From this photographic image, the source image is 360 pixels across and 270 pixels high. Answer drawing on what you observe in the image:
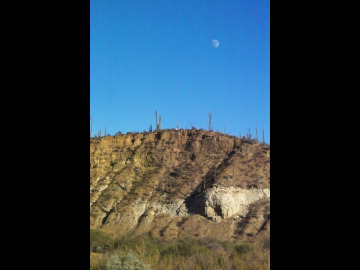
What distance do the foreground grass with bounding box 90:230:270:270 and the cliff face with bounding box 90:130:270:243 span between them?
3.78 meters

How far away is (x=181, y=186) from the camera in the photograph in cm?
2772

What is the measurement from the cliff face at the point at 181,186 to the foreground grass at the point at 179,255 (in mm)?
3777

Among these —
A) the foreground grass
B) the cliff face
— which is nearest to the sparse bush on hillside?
the foreground grass

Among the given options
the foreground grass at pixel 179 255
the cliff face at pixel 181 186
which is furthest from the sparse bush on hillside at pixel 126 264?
the cliff face at pixel 181 186

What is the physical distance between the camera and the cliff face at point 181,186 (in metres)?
23.4

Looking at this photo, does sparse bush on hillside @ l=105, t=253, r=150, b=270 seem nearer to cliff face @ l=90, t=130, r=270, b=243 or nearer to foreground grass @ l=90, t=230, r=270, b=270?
foreground grass @ l=90, t=230, r=270, b=270

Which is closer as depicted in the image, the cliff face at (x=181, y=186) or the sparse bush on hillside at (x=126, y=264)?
the sparse bush on hillside at (x=126, y=264)

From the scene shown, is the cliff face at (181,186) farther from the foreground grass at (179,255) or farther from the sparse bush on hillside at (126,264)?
the sparse bush on hillside at (126,264)
